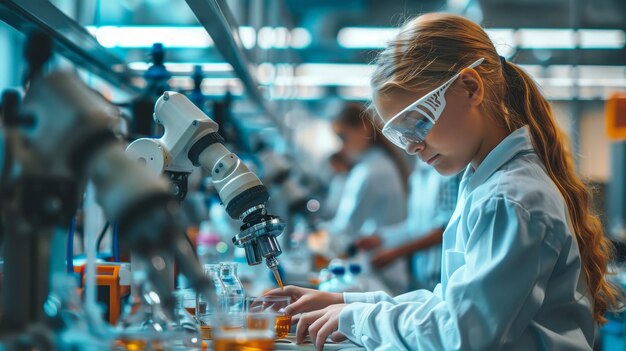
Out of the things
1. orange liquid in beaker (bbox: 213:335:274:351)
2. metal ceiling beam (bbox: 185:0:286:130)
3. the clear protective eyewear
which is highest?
metal ceiling beam (bbox: 185:0:286:130)

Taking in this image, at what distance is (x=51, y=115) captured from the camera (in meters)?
0.72

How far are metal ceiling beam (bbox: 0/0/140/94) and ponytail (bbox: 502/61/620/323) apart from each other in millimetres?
1061

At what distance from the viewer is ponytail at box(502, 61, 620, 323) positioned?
161cm

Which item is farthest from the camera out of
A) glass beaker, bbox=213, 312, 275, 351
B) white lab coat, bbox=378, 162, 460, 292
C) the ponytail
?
white lab coat, bbox=378, 162, 460, 292

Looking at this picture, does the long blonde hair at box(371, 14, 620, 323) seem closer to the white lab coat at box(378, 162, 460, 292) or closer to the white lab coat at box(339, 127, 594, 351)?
the white lab coat at box(339, 127, 594, 351)

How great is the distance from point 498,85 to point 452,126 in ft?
0.58

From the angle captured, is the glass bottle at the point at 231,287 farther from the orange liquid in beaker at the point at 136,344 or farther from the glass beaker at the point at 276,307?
the orange liquid in beaker at the point at 136,344

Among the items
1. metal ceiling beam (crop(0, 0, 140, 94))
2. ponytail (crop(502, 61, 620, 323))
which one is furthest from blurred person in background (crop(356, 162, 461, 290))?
metal ceiling beam (crop(0, 0, 140, 94))

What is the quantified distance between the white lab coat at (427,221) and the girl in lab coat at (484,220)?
5.12 ft

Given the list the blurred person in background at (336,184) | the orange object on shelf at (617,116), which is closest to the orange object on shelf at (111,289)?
the orange object on shelf at (617,116)

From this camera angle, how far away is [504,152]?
1.49 m

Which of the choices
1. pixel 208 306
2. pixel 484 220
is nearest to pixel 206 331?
pixel 208 306

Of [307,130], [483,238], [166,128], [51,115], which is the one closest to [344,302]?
[483,238]

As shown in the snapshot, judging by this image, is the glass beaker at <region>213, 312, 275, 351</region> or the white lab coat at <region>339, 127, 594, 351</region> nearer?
the glass beaker at <region>213, 312, 275, 351</region>
